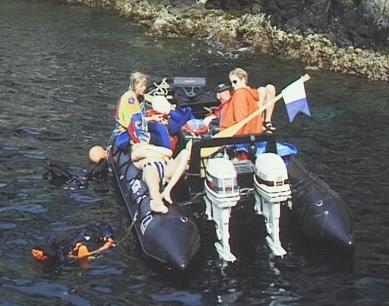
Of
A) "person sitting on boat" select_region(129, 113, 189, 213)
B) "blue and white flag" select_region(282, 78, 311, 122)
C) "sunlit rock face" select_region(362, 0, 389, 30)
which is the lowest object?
"person sitting on boat" select_region(129, 113, 189, 213)

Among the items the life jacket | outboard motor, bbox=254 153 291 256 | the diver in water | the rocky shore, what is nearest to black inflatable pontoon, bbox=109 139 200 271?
the diver in water

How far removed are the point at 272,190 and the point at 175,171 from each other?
147cm

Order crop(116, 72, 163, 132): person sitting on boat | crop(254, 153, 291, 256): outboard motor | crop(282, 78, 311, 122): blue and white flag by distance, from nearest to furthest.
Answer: crop(254, 153, 291, 256): outboard motor
crop(282, 78, 311, 122): blue and white flag
crop(116, 72, 163, 132): person sitting on boat

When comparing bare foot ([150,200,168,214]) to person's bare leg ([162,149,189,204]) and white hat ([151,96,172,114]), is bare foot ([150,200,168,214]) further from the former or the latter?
white hat ([151,96,172,114])

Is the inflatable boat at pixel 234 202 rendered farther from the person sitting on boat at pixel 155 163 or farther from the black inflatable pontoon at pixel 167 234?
the person sitting on boat at pixel 155 163

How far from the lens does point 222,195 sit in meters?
8.96

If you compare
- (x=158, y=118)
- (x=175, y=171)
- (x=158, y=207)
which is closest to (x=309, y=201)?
(x=175, y=171)

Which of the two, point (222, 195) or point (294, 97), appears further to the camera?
point (294, 97)

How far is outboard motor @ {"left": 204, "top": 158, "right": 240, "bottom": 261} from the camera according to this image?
8.98m

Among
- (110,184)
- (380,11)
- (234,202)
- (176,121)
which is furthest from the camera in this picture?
(380,11)

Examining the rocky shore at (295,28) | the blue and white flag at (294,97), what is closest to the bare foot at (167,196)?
the blue and white flag at (294,97)

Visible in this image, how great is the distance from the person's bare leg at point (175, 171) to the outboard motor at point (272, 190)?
1.02 metres

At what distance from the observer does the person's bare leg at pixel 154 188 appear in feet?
30.6

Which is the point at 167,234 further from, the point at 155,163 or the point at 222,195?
the point at 155,163
